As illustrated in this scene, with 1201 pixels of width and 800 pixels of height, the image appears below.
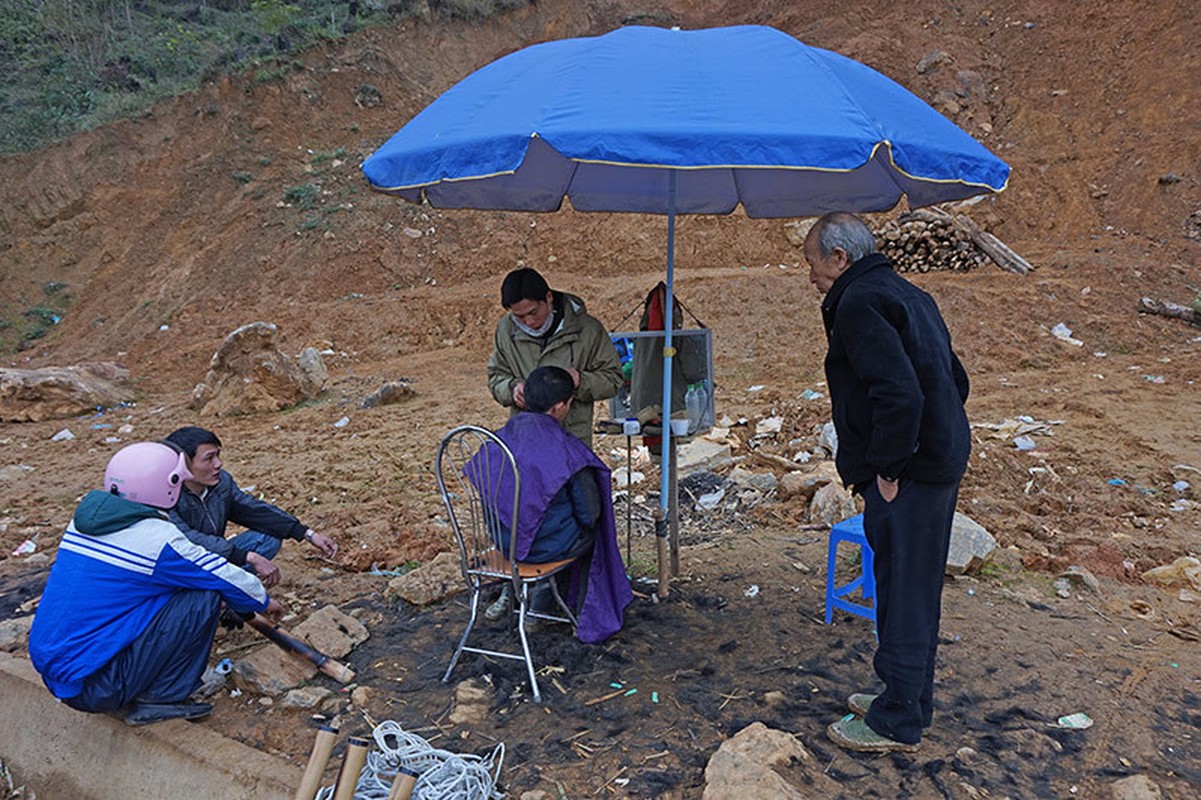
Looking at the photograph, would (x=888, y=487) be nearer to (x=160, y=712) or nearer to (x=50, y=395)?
(x=160, y=712)

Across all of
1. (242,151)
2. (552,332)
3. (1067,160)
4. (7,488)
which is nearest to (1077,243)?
(1067,160)

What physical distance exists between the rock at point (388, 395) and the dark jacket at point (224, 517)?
241 inches

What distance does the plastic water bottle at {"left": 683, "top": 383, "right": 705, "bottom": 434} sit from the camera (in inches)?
169

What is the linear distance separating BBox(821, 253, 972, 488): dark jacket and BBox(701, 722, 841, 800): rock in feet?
3.26

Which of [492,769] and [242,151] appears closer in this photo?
[492,769]

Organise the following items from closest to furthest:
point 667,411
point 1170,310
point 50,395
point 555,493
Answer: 1. point 555,493
2. point 667,411
3. point 50,395
4. point 1170,310

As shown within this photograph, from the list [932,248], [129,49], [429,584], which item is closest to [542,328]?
[429,584]

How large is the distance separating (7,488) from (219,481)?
498cm

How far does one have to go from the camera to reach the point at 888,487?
288 centimetres

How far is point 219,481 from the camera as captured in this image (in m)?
4.20

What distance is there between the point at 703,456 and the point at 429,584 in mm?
3285

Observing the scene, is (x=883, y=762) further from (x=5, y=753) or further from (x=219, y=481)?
(x=5, y=753)

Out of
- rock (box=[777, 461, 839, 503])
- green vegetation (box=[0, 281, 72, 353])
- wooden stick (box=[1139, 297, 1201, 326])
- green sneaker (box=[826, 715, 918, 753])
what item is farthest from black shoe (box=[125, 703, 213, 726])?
green vegetation (box=[0, 281, 72, 353])

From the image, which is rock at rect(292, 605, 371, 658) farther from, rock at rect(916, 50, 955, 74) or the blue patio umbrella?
rock at rect(916, 50, 955, 74)
